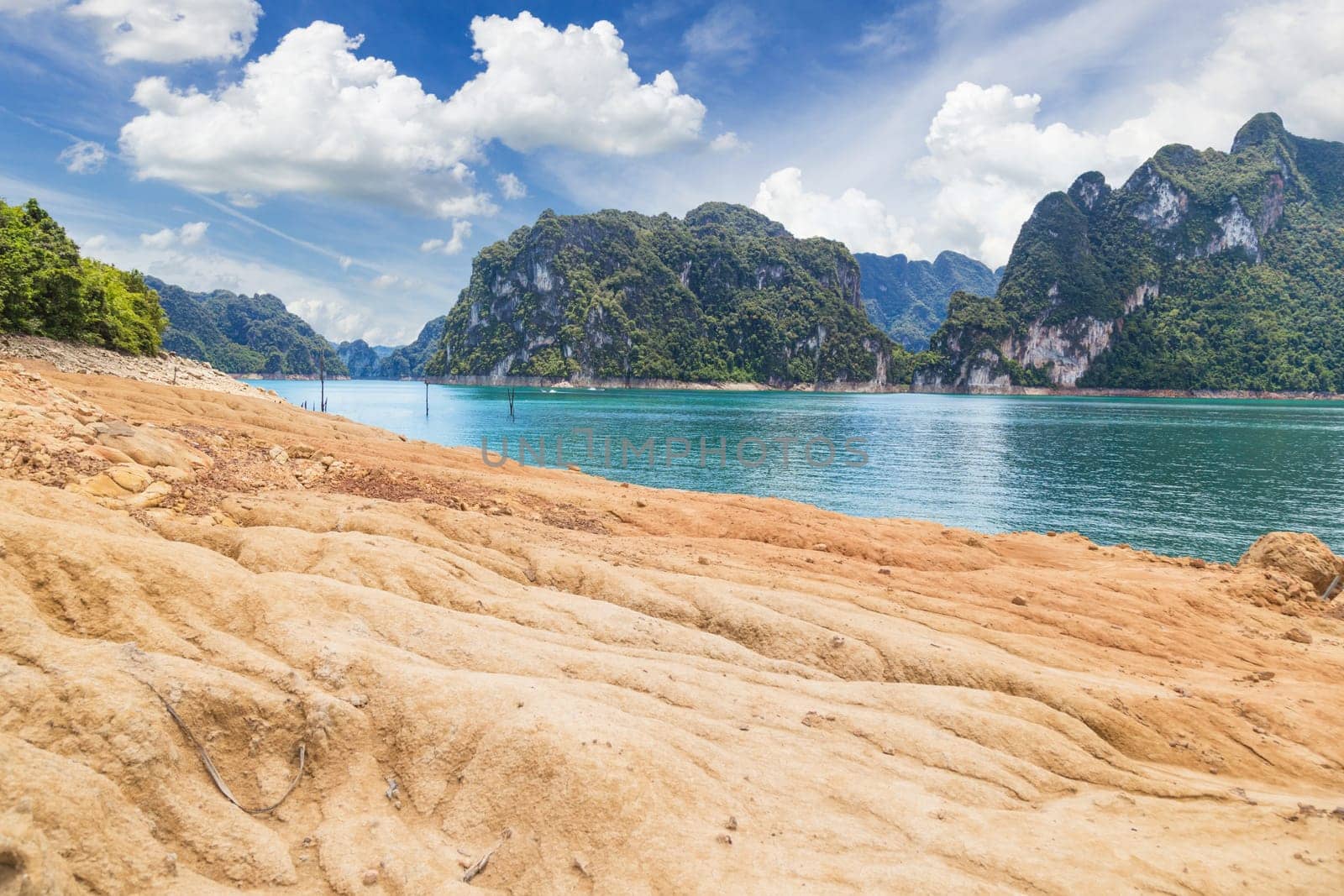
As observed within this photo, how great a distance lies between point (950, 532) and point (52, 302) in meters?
49.0

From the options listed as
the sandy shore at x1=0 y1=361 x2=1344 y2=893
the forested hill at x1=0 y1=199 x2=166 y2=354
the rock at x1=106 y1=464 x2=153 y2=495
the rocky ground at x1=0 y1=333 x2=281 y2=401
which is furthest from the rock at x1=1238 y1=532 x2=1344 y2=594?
the forested hill at x1=0 y1=199 x2=166 y2=354

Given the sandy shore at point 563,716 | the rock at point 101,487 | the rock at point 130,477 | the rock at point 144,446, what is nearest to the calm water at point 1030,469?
the sandy shore at point 563,716

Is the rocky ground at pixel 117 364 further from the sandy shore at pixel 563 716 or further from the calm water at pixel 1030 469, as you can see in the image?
the sandy shore at pixel 563 716

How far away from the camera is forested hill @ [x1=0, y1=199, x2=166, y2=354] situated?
3497 cm

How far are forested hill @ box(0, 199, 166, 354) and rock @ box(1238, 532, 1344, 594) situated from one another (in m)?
53.7

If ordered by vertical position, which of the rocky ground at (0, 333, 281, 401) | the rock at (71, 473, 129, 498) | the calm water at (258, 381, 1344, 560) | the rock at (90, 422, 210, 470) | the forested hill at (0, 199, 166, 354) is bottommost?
the calm water at (258, 381, 1344, 560)

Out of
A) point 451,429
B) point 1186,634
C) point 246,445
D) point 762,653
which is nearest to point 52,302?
point 246,445

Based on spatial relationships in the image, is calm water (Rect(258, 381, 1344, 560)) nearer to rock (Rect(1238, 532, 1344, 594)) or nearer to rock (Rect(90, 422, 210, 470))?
rock (Rect(1238, 532, 1344, 594))

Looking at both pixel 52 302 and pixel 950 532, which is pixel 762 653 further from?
pixel 52 302

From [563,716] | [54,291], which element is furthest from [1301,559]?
[54,291]

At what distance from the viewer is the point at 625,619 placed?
10.3 meters

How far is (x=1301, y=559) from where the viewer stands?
18.4 metres

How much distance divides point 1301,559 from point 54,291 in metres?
57.8

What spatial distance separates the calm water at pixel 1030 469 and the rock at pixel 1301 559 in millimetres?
8988
